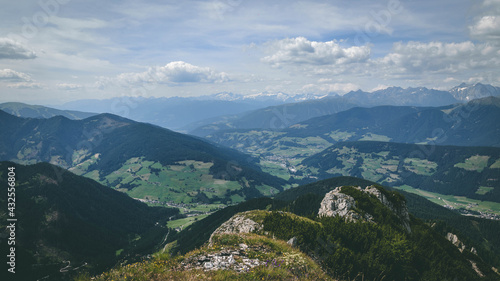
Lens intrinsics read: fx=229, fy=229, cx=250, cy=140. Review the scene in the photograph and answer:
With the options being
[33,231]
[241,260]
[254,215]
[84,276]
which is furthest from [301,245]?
[33,231]

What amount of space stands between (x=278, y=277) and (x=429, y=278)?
757 inches

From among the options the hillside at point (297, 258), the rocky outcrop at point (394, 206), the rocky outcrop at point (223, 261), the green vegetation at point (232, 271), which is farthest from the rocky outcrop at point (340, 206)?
the rocky outcrop at point (223, 261)

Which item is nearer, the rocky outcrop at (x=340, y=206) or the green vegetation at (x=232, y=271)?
the green vegetation at (x=232, y=271)

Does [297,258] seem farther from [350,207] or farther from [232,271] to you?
[350,207]

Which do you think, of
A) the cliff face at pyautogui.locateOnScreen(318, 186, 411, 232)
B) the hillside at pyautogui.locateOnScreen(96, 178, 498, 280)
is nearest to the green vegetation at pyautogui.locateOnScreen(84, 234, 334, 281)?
the hillside at pyautogui.locateOnScreen(96, 178, 498, 280)

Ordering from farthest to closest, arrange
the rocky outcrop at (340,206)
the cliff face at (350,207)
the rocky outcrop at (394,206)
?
the rocky outcrop at (394,206) < the rocky outcrop at (340,206) < the cliff face at (350,207)

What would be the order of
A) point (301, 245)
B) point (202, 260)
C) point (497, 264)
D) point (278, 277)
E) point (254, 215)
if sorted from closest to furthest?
1. point (278, 277)
2. point (202, 260)
3. point (301, 245)
4. point (254, 215)
5. point (497, 264)

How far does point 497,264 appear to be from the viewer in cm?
10225

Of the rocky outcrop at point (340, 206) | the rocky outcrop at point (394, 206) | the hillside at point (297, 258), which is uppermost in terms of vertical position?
the hillside at point (297, 258)

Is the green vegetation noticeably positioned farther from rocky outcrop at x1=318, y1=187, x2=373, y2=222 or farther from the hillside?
rocky outcrop at x1=318, y1=187, x2=373, y2=222

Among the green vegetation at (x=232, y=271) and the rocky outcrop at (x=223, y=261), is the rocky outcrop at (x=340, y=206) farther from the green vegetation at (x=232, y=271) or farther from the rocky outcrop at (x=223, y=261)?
the rocky outcrop at (x=223, y=261)

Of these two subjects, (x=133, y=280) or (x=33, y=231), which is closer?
(x=133, y=280)

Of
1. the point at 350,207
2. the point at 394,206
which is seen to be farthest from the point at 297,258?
the point at 394,206

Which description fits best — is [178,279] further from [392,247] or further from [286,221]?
[392,247]
